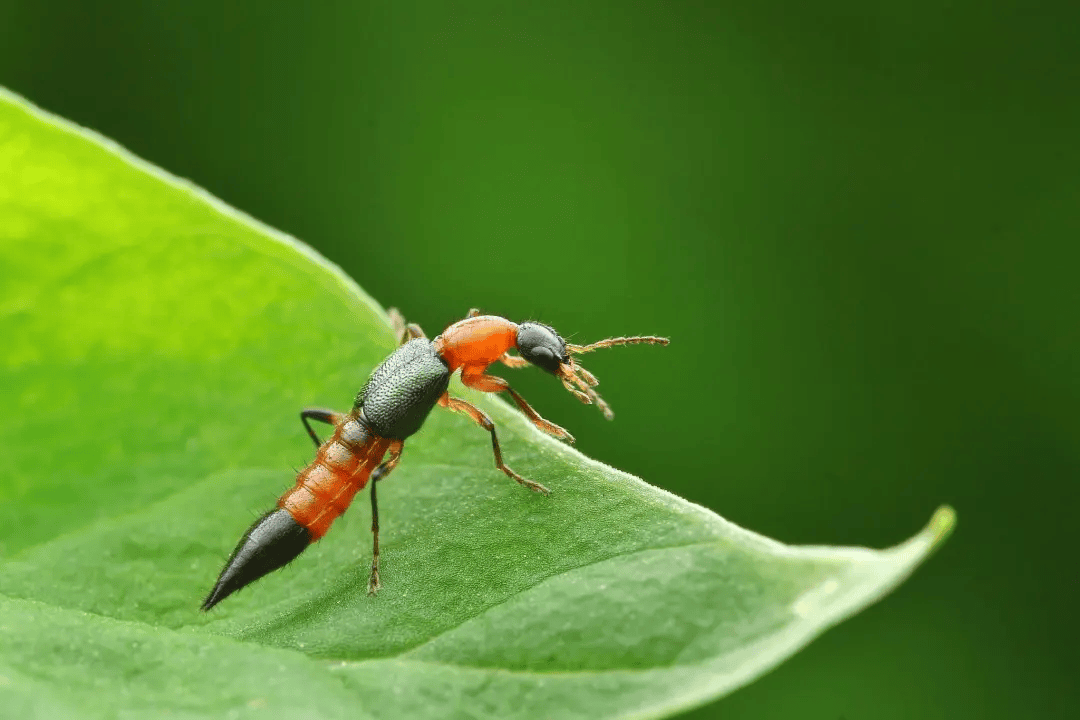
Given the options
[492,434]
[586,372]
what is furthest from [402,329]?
[492,434]

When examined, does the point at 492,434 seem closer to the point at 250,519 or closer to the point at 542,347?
the point at 250,519

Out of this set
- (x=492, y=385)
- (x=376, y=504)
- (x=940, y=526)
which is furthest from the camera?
(x=492, y=385)

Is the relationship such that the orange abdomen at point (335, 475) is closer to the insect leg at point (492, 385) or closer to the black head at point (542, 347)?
the insect leg at point (492, 385)

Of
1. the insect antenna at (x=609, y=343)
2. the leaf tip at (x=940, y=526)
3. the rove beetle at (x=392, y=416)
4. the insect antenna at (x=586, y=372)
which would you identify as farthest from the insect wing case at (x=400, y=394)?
the leaf tip at (x=940, y=526)

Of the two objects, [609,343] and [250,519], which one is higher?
[609,343]

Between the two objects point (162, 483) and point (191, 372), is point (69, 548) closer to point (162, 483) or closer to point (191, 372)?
point (162, 483)

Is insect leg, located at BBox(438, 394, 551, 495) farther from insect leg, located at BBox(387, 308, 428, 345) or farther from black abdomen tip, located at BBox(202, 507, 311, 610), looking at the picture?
insect leg, located at BBox(387, 308, 428, 345)

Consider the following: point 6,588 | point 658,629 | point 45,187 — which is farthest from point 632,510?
point 45,187
